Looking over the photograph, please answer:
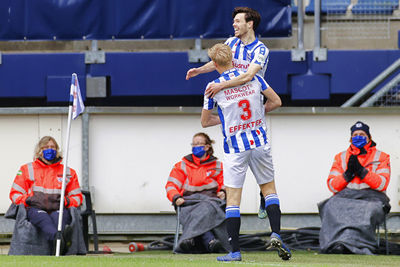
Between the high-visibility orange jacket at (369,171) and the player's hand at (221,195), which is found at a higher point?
the high-visibility orange jacket at (369,171)

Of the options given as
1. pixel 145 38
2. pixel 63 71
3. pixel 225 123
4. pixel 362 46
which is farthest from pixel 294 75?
pixel 225 123

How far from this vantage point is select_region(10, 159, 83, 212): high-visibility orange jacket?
11364mm

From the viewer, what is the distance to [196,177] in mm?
11867

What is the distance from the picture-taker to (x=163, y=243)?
12.2 m

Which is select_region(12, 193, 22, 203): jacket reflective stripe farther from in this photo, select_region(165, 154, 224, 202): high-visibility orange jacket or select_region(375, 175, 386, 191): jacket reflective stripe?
select_region(375, 175, 386, 191): jacket reflective stripe

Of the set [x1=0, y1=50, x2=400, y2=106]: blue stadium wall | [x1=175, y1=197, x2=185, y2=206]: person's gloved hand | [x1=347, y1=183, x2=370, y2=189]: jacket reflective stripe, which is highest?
[x1=0, y1=50, x2=400, y2=106]: blue stadium wall

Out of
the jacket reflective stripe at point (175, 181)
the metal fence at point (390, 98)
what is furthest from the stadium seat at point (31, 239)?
the metal fence at point (390, 98)

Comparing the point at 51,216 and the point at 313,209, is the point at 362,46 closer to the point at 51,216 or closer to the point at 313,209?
the point at 313,209

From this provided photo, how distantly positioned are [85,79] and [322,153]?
133 inches

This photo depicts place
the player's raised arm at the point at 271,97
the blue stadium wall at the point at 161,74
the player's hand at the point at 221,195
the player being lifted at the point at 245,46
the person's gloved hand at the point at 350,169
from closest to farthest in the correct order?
the player's raised arm at the point at 271,97
the player being lifted at the point at 245,46
the person's gloved hand at the point at 350,169
the player's hand at the point at 221,195
the blue stadium wall at the point at 161,74

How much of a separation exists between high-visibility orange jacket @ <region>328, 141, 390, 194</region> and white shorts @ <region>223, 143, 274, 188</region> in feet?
9.63

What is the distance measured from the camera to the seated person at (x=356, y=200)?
11102mm

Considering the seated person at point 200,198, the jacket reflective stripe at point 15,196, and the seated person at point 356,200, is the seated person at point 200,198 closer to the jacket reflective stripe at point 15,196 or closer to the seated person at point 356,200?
the seated person at point 356,200

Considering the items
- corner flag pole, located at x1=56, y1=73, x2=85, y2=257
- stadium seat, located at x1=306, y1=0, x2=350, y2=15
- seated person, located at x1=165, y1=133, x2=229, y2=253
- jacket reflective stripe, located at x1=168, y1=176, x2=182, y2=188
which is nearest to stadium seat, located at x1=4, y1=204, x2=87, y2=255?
corner flag pole, located at x1=56, y1=73, x2=85, y2=257
